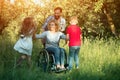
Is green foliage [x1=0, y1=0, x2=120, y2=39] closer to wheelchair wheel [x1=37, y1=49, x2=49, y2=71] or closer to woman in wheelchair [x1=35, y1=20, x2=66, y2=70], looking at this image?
woman in wheelchair [x1=35, y1=20, x2=66, y2=70]

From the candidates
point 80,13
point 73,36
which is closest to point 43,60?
point 73,36

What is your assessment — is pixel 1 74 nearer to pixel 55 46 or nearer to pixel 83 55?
pixel 55 46

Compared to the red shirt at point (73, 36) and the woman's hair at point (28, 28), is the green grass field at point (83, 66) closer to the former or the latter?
the red shirt at point (73, 36)

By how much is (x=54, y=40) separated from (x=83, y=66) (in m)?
1.00

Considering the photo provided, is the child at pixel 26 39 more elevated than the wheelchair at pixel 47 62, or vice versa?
the child at pixel 26 39

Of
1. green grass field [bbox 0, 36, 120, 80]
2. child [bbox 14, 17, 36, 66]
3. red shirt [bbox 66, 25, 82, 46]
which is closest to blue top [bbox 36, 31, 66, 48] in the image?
child [bbox 14, 17, 36, 66]

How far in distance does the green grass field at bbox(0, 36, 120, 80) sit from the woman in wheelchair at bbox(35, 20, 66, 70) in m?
0.40

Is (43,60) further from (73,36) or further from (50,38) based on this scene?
(73,36)

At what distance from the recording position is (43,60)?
1057 centimetres

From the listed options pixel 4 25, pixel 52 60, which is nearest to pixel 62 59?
pixel 52 60

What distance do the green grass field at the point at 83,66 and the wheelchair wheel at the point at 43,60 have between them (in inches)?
8.0

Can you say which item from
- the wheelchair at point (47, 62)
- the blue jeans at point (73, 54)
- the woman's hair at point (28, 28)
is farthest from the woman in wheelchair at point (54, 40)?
the blue jeans at point (73, 54)

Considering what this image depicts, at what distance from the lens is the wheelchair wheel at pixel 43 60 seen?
10.2 m

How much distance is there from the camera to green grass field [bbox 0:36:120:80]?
894 cm
